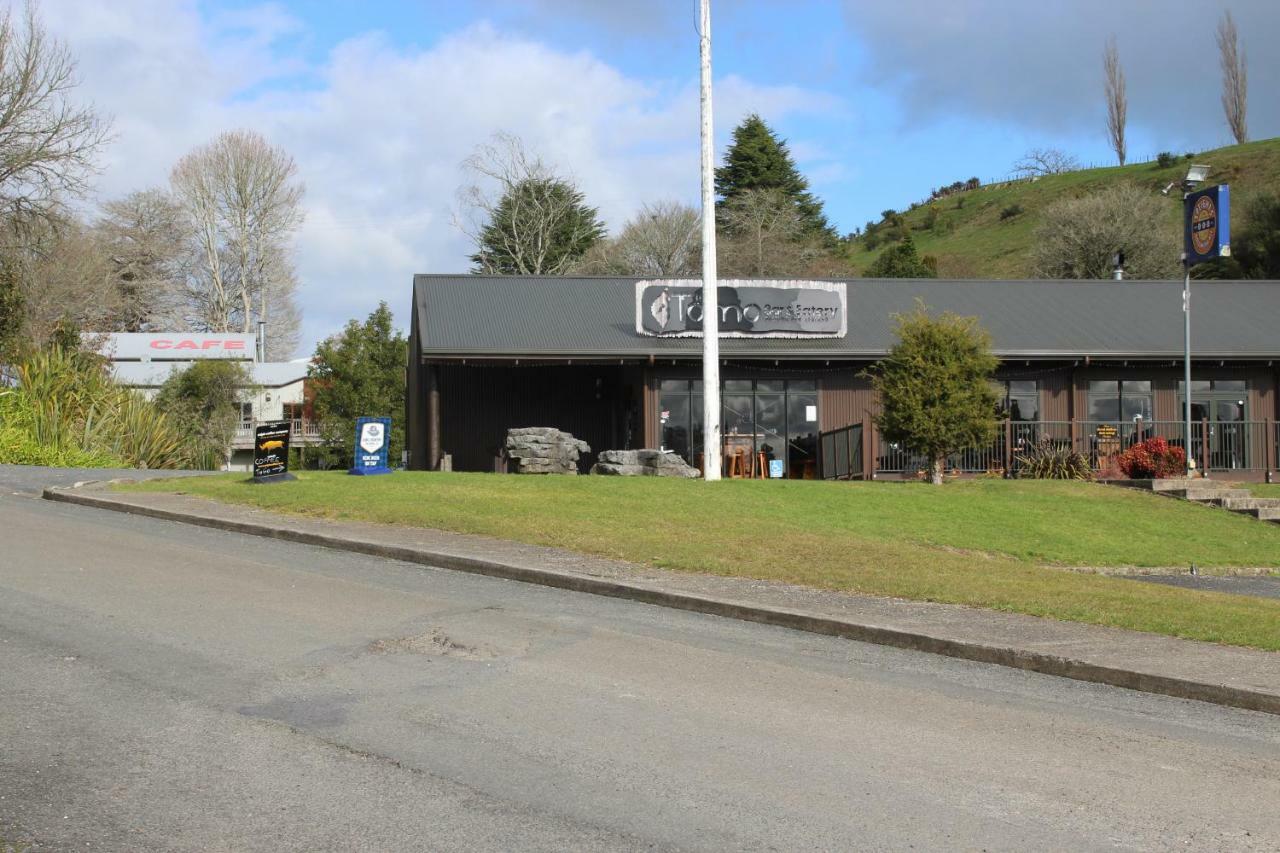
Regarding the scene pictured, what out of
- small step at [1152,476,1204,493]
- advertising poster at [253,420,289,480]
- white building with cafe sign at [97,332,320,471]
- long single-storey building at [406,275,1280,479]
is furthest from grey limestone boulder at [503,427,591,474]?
white building with cafe sign at [97,332,320,471]

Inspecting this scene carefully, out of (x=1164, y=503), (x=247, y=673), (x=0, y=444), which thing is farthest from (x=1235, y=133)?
(x=247, y=673)

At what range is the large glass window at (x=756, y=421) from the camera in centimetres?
3095

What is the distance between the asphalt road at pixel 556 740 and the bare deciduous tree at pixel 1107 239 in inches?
2295

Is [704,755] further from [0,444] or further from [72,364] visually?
[72,364]

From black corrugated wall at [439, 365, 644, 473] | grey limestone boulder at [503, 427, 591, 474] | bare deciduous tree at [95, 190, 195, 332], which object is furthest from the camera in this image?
bare deciduous tree at [95, 190, 195, 332]

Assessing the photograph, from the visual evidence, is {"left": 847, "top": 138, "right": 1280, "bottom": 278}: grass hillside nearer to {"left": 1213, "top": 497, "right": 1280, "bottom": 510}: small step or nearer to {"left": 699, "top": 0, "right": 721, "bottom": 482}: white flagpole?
{"left": 1213, "top": 497, "right": 1280, "bottom": 510}: small step

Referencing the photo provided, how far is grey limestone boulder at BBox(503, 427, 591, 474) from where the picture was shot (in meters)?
24.0

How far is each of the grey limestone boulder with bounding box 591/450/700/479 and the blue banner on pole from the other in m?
11.9

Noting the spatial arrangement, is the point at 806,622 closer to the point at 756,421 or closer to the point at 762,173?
the point at 756,421

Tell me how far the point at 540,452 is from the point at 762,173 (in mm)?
50047

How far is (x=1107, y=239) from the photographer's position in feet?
209

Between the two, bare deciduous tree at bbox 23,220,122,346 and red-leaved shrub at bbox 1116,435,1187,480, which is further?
bare deciduous tree at bbox 23,220,122,346

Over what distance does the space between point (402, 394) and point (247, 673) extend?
46588 mm

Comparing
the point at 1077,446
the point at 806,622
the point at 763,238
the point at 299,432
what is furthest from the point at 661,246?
the point at 806,622
